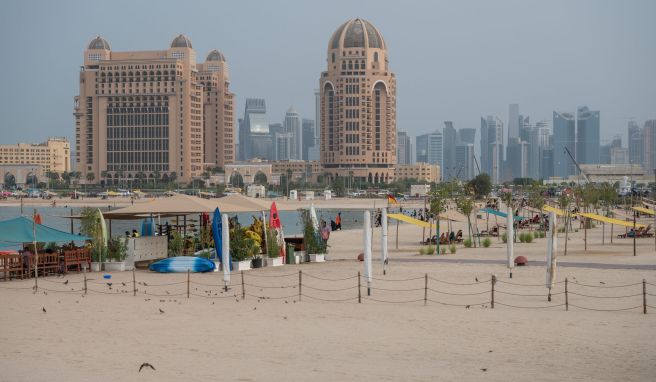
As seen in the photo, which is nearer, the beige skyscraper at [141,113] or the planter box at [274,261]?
the planter box at [274,261]

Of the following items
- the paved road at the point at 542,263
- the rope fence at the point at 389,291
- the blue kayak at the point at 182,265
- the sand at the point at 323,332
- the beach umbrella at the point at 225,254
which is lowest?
the sand at the point at 323,332

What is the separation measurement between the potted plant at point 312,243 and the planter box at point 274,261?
189 cm

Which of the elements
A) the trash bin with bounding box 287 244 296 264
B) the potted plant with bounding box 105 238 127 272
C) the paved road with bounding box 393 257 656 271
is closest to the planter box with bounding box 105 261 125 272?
the potted plant with bounding box 105 238 127 272

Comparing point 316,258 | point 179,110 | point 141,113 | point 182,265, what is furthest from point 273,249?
point 141,113

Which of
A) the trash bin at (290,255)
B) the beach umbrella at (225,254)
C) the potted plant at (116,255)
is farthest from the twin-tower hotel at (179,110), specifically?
the beach umbrella at (225,254)

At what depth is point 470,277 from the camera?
25.9 meters

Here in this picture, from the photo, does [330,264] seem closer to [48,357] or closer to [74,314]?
[74,314]

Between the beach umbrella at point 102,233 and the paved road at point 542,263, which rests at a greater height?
the beach umbrella at point 102,233

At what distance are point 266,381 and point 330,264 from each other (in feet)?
57.7

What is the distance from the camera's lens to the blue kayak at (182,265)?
89.3 feet

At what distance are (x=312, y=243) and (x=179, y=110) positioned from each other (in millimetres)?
155655

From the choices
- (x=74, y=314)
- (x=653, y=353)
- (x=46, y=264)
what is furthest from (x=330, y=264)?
(x=653, y=353)

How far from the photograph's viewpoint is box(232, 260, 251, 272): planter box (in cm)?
2806

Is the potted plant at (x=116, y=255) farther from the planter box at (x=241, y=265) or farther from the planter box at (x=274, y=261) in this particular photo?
the planter box at (x=274, y=261)
